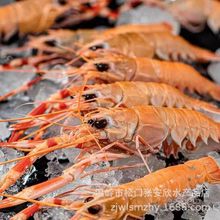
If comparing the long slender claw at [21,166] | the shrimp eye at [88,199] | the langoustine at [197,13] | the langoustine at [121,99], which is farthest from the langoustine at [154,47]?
the shrimp eye at [88,199]

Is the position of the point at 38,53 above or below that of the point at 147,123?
below

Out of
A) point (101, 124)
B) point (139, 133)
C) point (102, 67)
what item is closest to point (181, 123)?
point (139, 133)

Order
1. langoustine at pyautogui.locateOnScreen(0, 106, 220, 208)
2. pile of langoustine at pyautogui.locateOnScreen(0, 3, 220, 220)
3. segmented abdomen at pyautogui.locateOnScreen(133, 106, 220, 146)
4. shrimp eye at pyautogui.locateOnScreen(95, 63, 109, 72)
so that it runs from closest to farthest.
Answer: pile of langoustine at pyautogui.locateOnScreen(0, 3, 220, 220) → langoustine at pyautogui.locateOnScreen(0, 106, 220, 208) → segmented abdomen at pyautogui.locateOnScreen(133, 106, 220, 146) → shrimp eye at pyautogui.locateOnScreen(95, 63, 109, 72)

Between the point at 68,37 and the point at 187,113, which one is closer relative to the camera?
the point at 187,113

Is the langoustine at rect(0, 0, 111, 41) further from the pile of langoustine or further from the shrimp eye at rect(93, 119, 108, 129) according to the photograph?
the shrimp eye at rect(93, 119, 108, 129)

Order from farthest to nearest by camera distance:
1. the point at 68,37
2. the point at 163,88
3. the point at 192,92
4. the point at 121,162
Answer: the point at 68,37 < the point at 192,92 < the point at 163,88 < the point at 121,162

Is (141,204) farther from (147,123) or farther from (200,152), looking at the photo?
(200,152)

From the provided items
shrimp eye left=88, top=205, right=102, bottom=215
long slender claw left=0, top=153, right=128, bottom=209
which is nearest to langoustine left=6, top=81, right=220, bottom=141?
long slender claw left=0, top=153, right=128, bottom=209

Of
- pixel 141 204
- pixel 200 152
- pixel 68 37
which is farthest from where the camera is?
pixel 68 37

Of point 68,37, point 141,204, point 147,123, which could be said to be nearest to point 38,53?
point 68,37
